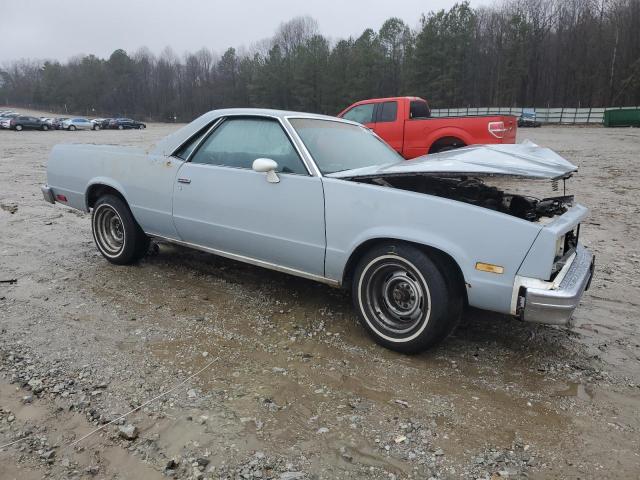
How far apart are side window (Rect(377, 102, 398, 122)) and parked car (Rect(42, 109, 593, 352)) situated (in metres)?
5.82

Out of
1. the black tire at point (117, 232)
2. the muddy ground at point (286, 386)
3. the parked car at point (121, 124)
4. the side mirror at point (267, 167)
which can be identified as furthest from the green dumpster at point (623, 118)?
the parked car at point (121, 124)

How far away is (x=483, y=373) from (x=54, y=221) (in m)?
6.26

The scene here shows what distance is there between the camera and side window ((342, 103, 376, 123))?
10430 mm

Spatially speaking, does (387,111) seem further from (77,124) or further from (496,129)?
(77,124)

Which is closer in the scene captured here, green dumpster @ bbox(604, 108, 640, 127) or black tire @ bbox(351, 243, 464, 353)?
black tire @ bbox(351, 243, 464, 353)

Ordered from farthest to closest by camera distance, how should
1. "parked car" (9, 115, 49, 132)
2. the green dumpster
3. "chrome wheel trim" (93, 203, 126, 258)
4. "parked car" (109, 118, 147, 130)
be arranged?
"parked car" (109, 118, 147, 130), "parked car" (9, 115, 49, 132), the green dumpster, "chrome wheel trim" (93, 203, 126, 258)

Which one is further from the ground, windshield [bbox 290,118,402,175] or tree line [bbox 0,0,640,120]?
tree line [bbox 0,0,640,120]

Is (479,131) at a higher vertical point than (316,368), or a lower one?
higher

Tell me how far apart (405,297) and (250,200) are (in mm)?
1396

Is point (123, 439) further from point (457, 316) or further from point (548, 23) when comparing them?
point (548, 23)

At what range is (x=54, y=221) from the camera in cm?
666

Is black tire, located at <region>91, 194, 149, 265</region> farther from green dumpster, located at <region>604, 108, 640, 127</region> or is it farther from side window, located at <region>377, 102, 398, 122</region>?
green dumpster, located at <region>604, 108, 640, 127</region>

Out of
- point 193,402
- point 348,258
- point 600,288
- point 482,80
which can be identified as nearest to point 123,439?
point 193,402

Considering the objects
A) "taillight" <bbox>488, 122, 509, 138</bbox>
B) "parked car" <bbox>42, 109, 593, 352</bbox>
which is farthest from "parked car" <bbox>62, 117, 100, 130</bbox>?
"parked car" <bbox>42, 109, 593, 352</bbox>
